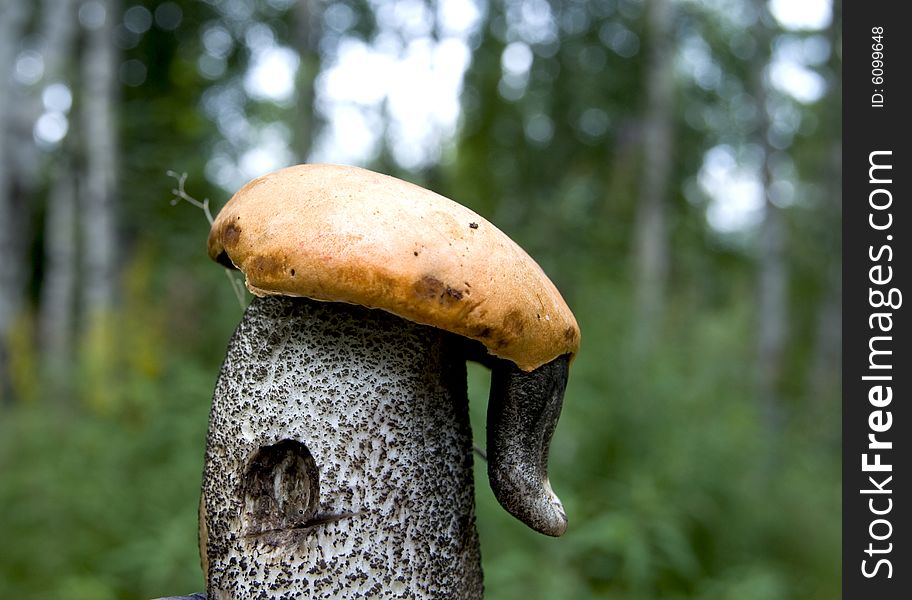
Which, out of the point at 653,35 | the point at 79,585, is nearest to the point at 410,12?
the point at 653,35

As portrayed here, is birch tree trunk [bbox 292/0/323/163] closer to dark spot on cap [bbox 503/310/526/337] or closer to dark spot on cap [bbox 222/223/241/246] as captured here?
dark spot on cap [bbox 222/223/241/246]

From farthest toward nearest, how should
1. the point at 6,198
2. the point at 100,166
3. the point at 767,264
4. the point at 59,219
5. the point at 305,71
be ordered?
the point at 59,219 → the point at 767,264 → the point at 305,71 → the point at 100,166 → the point at 6,198

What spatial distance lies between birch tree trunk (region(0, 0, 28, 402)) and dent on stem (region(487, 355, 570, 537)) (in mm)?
3837

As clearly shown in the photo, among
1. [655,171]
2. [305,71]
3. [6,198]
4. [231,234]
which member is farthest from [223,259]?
[655,171]

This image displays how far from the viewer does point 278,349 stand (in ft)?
3.93

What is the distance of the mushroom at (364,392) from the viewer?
1076mm

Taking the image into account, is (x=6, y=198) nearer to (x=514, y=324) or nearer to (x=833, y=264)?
(x=514, y=324)

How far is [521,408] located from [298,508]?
0.38 metres

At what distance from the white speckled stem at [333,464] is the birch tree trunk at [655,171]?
14.4 ft

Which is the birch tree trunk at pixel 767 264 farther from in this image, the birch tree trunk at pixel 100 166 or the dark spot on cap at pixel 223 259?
the dark spot on cap at pixel 223 259

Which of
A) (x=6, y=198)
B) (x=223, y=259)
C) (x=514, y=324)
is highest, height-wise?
(x=6, y=198)

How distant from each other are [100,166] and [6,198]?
62 centimetres

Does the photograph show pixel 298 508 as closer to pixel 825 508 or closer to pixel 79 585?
pixel 79 585

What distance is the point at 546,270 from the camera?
5215 mm
